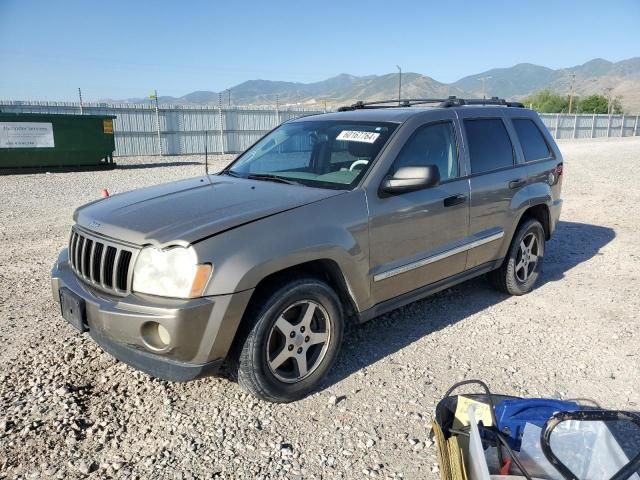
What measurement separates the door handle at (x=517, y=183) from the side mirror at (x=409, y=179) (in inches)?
58.2

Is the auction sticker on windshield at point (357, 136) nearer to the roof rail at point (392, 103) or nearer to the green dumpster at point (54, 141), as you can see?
the roof rail at point (392, 103)

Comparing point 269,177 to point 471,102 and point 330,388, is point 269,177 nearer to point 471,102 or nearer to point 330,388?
point 330,388

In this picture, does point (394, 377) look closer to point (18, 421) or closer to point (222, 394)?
point (222, 394)

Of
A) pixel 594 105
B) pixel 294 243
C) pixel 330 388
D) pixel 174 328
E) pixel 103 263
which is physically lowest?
→ pixel 330 388

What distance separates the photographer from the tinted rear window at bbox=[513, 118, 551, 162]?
5.02 metres

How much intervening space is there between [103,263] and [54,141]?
51.3 ft

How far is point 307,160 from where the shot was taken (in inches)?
159

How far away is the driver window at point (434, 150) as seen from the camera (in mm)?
3791

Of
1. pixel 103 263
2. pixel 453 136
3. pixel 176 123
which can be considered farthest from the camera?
pixel 176 123

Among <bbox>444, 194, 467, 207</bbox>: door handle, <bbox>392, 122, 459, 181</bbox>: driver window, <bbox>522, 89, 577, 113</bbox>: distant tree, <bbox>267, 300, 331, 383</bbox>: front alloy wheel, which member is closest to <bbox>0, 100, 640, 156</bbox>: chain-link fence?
<bbox>392, 122, 459, 181</bbox>: driver window

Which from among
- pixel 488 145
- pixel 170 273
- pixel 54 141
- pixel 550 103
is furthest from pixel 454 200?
pixel 550 103

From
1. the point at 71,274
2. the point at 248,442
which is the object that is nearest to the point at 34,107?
the point at 71,274

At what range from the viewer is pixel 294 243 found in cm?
301

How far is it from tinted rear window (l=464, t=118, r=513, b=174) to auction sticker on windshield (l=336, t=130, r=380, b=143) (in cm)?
99
